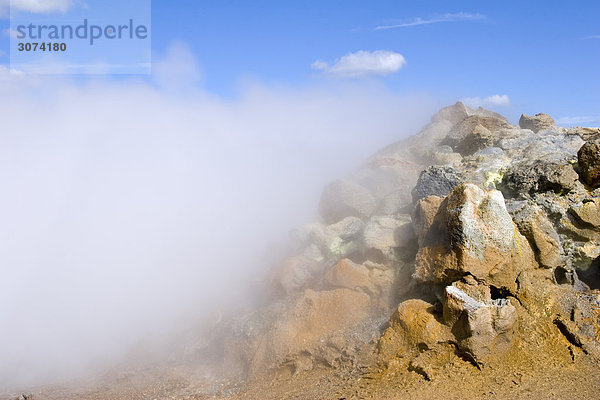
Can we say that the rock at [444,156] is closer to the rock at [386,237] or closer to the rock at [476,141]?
the rock at [476,141]

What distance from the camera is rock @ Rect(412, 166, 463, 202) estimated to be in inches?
214

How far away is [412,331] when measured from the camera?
3957 mm

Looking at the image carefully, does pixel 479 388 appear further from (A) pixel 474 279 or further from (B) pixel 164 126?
(B) pixel 164 126

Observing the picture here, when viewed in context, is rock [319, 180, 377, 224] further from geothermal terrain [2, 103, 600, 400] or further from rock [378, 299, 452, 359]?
rock [378, 299, 452, 359]

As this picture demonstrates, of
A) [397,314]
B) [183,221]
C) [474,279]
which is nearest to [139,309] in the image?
[183,221]

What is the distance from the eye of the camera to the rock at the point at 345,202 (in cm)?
673

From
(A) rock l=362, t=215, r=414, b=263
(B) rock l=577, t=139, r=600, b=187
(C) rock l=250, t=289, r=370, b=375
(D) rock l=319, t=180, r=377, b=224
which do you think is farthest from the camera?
(D) rock l=319, t=180, r=377, b=224

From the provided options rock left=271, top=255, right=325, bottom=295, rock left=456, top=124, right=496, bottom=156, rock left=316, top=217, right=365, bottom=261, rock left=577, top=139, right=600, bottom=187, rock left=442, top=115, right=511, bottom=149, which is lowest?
rock left=271, top=255, right=325, bottom=295

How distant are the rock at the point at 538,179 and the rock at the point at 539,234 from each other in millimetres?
537

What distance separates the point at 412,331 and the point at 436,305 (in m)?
0.36

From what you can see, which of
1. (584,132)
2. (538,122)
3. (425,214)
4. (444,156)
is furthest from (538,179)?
(538,122)

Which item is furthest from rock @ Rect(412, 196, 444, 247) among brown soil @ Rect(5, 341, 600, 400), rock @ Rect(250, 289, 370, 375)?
brown soil @ Rect(5, 341, 600, 400)

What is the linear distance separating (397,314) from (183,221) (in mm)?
6743

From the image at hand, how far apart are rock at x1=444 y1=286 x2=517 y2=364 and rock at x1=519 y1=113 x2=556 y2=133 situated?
456 centimetres
